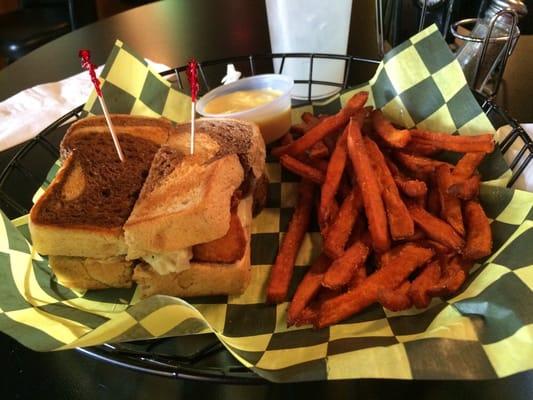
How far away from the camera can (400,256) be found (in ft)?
3.99

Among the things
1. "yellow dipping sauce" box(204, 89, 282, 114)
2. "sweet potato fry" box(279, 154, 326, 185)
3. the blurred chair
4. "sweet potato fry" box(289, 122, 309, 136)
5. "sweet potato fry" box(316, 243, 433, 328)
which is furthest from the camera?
the blurred chair

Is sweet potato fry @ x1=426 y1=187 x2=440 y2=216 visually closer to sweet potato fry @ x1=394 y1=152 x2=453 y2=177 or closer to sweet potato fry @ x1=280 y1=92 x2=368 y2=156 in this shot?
sweet potato fry @ x1=394 y1=152 x2=453 y2=177

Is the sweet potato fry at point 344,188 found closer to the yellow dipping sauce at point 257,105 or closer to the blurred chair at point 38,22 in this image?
the yellow dipping sauce at point 257,105

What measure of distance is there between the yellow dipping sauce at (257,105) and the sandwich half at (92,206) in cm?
34

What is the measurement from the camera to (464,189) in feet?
4.11

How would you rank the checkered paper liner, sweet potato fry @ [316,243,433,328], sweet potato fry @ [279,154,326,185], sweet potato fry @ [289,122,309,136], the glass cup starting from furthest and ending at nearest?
the glass cup < sweet potato fry @ [289,122,309,136] < sweet potato fry @ [279,154,326,185] < sweet potato fry @ [316,243,433,328] < the checkered paper liner

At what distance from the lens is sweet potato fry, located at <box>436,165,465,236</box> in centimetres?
126

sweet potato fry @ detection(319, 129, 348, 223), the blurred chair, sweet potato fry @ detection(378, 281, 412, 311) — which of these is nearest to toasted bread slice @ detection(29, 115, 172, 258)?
sweet potato fry @ detection(319, 129, 348, 223)

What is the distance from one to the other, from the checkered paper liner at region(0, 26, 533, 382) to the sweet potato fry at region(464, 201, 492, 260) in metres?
0.03

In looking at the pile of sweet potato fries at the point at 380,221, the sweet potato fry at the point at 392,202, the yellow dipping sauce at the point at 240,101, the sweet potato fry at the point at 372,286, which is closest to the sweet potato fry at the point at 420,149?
the pile of sweet potato fries at the point at 380,221

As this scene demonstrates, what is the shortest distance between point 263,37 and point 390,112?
1265 mm

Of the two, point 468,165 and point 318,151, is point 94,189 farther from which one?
point 468,165

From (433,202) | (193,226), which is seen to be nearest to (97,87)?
(193,226)

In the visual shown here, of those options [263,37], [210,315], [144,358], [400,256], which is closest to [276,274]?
[210,315]
